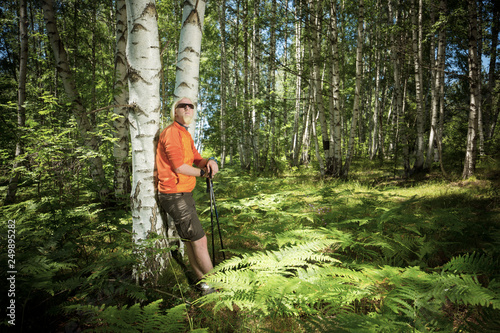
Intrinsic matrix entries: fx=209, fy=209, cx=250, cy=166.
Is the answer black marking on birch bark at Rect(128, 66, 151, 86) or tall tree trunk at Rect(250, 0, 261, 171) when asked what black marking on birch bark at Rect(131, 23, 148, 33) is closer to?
black marking on birch bark at Rect(128, 66, 151, 86)

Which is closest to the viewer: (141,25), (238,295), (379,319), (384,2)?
(379,319)

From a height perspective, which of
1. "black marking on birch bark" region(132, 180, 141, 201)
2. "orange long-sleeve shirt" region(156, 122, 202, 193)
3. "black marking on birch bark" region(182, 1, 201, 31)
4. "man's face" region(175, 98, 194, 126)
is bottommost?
"black marking on birch bark" region(132, 180, 141, 201)

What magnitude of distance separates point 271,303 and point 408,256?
7.29 ft

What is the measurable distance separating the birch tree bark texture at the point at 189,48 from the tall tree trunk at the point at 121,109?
2.39 meters

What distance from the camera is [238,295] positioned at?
1533 millimetres

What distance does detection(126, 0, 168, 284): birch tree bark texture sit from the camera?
2.30 m

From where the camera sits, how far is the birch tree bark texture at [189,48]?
2709mm

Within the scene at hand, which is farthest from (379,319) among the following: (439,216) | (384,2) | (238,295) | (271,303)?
(384,2)

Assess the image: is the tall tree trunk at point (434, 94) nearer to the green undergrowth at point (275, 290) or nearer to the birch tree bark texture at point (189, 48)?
the green undergrowth at point (275, 290)

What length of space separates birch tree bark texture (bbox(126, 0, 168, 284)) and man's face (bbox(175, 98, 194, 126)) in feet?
0.80

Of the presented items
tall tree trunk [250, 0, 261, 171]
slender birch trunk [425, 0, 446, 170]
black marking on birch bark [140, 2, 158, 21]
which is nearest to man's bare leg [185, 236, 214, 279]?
black marking on birch bark [140, 2, 158, 21]

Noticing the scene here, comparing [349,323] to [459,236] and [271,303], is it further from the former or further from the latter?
[459,236]

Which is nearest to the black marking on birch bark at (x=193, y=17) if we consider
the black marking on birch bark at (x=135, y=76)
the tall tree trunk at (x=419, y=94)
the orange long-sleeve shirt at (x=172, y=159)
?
the black marking on birch bark at (x=135, y=76)

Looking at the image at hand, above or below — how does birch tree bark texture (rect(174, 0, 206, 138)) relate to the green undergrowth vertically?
above
